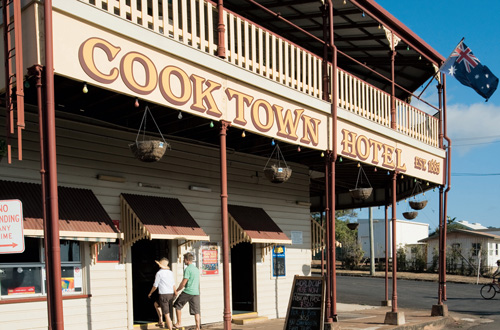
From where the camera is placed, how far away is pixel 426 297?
77.6ft

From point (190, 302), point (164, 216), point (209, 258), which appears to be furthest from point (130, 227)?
point (209, 258)

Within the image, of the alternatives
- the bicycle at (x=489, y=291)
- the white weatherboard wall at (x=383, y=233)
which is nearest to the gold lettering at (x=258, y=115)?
the bicycle at (x=489, y=291)

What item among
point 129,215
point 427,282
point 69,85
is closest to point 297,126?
point 129,215

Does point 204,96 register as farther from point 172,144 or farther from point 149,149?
point 172,144

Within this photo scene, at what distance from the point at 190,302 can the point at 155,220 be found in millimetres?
1638

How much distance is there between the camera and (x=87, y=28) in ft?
23.4

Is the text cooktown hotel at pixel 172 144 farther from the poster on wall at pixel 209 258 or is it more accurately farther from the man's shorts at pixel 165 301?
the man's shorts at pixel 165 301

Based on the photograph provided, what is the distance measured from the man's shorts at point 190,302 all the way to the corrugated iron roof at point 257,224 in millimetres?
2303

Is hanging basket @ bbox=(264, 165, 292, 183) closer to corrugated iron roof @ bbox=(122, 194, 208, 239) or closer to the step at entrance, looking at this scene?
corrugated iron roof @ bbox=(122, 194, 208, 239)

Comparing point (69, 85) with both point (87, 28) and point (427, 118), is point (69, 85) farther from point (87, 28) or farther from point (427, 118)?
point (427, 118)

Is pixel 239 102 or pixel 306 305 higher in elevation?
pixel 239 102

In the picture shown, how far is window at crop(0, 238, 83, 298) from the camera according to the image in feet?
29.0

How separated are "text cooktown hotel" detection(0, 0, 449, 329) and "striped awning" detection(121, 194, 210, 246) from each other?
0.03 m

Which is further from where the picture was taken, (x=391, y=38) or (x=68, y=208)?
(x=391, y=38)
